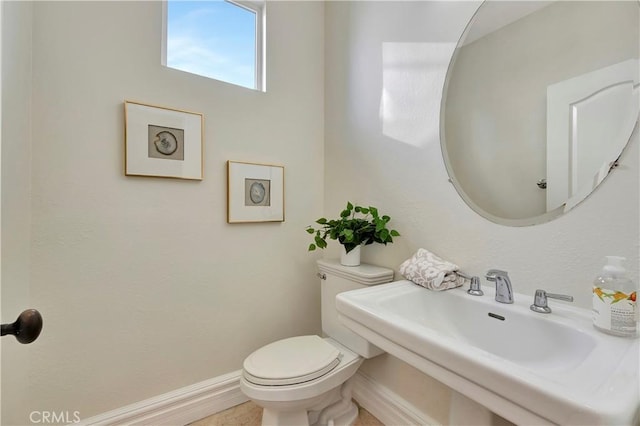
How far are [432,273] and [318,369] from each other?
61 centimetres

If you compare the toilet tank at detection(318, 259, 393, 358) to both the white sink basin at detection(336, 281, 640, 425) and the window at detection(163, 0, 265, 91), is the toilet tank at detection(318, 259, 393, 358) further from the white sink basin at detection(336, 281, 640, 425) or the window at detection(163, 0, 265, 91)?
the window at detection(163, 0, 265, 91)

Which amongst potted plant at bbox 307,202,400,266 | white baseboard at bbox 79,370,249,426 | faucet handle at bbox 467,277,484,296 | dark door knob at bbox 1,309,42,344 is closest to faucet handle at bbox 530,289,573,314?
faucet handle at bbox 467,277,484,296

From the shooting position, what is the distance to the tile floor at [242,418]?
54.9 inches

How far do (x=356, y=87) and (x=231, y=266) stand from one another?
4.14ft

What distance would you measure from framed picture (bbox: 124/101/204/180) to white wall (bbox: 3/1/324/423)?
43 mm

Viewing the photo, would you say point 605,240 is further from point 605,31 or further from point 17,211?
point 17,211

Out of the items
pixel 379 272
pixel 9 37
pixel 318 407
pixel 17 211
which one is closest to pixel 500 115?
pixel 379 272

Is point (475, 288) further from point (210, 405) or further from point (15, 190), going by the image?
point (15, 190)

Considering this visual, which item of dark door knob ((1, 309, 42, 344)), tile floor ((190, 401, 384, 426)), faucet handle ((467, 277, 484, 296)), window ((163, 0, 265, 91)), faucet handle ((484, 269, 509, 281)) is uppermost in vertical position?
window ((163, 0, 265, 91))

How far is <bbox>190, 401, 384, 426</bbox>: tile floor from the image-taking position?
A: 4.58ft

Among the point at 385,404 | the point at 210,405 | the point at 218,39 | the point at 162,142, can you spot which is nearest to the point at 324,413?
the point at 385,404

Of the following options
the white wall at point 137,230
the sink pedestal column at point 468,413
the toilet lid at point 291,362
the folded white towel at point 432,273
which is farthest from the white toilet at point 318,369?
the sink pedestal column at point 468,413

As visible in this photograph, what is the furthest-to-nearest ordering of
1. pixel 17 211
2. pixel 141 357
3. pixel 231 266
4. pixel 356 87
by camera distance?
pixel 356 87 → pixel 231 266 → pixel 141 357 → pixel 17 211

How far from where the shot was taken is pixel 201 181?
1.45 m
